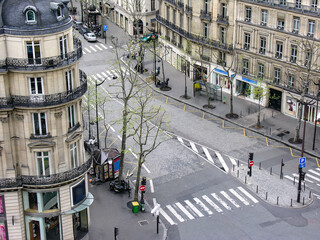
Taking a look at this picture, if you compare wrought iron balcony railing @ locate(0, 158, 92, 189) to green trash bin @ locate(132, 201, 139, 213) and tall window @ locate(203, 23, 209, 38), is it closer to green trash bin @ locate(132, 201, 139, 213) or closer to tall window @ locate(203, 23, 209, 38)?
green trash bin @ locate(132, 201, 139, 213)

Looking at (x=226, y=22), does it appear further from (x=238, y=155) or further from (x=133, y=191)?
(x=133, y=191)

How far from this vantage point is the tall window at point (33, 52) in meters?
51.1

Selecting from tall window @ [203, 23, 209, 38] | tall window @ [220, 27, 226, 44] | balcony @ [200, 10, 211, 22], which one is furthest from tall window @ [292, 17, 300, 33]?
tall window @ [203, 23, 209, 38]

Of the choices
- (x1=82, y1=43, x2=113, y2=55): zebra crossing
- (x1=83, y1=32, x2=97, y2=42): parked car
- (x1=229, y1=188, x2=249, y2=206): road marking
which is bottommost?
(x1=229, y1=188, x2=249, y2=206): road marking

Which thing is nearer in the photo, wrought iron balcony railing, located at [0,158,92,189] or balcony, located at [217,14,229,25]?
wrought iron balcony railing, located at [0,158,92,189]

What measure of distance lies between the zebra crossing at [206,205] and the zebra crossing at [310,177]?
20.4 feet

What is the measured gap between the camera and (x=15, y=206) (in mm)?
55844

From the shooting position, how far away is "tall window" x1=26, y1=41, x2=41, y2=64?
5106cm

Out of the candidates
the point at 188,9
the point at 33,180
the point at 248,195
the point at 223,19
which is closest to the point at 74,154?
the point at 33,180

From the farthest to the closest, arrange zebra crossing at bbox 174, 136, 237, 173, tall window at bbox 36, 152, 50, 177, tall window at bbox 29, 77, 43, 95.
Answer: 1. zebra crossing at bbox 174, 136, 237, 173
2. tall window at bbox 36, 152, 50, 177
3. tall window at bbox 29, 77, 43, 95

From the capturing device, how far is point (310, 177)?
7125cm

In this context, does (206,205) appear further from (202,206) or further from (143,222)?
(143,222)

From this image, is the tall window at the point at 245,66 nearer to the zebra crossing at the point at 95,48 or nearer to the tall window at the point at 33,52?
the zebra crossing at the point at 95,48

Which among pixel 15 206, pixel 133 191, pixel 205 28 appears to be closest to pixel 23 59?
pixel 15 206
